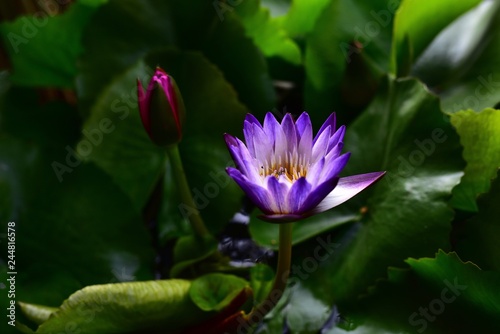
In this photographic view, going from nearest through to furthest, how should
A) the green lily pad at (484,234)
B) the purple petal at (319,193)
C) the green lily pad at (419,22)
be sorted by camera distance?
the purple petal at (319,193), the green lily pad at (484,234), the green lily pad at (419,22)

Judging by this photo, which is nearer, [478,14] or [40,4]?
[478,14]

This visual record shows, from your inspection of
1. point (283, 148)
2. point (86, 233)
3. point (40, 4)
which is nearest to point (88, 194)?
point (86, 233)

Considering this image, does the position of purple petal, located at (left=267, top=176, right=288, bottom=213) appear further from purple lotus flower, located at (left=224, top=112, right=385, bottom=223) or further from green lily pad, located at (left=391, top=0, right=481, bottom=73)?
green lily pad, located at (left=391, top=0, right=481, bottom=73)

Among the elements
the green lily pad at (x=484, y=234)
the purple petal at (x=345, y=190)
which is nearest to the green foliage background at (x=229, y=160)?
the green lily pad at (x=484, y=234)

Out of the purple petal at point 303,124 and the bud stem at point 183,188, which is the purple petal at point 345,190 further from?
the bud stem at point 183,188

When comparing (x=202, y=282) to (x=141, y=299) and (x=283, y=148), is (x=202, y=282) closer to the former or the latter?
(x=141, y=299)

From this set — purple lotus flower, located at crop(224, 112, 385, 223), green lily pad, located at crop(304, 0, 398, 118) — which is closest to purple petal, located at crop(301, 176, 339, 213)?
purple lotus flower, located at crop(224, 112, 385, 223)

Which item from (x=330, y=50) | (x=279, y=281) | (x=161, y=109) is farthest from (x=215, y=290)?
(x=330, y=50)

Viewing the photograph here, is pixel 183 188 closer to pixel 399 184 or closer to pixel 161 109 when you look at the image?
pixel 161 109
